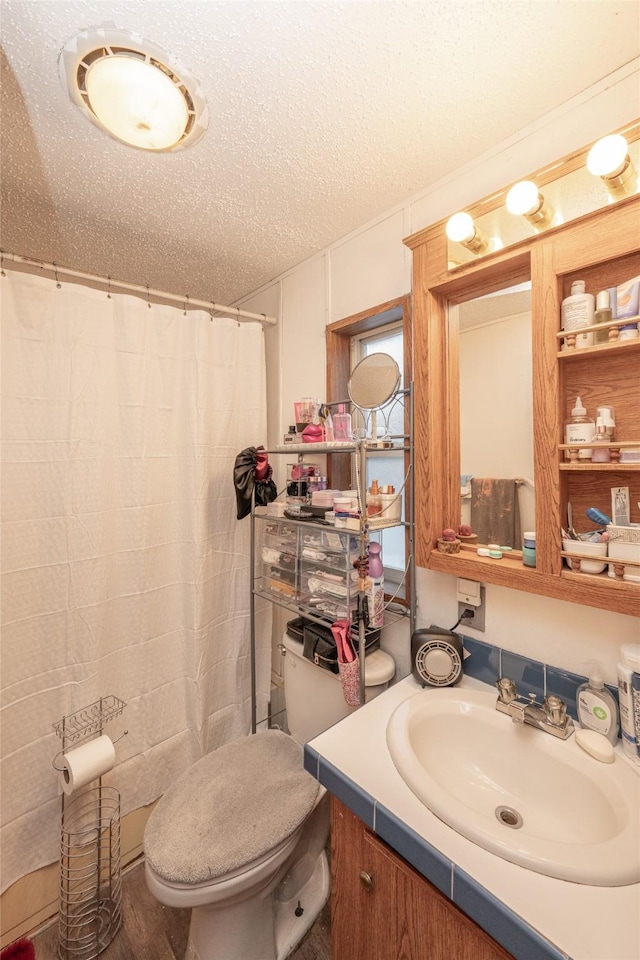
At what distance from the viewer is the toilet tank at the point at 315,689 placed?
4.26ft

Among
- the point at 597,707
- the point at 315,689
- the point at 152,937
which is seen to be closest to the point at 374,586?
the point at 315,689

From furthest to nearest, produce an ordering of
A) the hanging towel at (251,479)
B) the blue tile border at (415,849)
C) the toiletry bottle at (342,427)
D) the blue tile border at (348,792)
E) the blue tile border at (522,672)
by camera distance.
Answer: the hanging towel at (251,479) < the toiletry bottle at (342,427) < the blue tile border at (522,672) < the blue tile border at (348,792) < the blue tile border at (415,849)

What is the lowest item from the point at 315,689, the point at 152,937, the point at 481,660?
the point at 152,937

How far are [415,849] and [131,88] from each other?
5.58 ft

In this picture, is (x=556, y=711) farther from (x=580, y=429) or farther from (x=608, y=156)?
(x=608, y=156)

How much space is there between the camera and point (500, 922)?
1.95ft

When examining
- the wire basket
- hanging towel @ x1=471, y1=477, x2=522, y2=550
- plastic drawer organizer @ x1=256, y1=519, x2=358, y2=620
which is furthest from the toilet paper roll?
hanging towel @ x1=471, y1=477, x2=522, y2=550

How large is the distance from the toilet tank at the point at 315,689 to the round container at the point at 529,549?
2.02 feet

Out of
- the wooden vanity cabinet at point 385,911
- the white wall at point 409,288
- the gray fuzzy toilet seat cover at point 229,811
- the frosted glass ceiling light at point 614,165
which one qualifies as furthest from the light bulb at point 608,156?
the gray fuzzy toilet seat cover at point 229,811

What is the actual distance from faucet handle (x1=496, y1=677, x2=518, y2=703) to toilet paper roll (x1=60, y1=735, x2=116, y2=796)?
1.25 m

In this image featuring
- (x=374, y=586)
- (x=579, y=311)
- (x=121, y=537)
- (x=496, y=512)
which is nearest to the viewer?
(x=579, y=311)

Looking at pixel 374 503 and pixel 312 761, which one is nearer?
pixel 312 761

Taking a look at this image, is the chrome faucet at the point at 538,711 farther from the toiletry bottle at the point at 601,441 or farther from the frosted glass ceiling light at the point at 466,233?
the frosted glass ceiling light at the point at 466,233

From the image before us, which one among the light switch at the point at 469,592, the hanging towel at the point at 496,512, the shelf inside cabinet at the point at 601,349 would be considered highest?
the shelf inside cabinet at the point at 601,349
